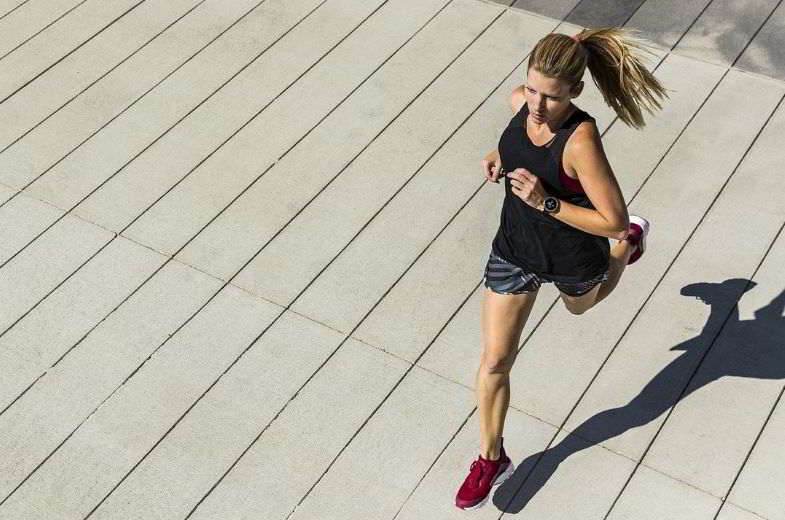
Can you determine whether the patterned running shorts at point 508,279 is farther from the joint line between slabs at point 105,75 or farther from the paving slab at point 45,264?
the joint line between slabs at point 105,75

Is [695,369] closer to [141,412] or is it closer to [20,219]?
[141,412]

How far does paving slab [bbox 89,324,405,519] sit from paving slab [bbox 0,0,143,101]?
2638 mm

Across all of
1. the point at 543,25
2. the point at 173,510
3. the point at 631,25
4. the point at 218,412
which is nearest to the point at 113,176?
the point at 218,412

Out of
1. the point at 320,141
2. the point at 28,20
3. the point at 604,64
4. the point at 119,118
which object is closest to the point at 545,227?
the point at 604,64

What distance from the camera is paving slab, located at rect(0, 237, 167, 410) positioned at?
203 inches

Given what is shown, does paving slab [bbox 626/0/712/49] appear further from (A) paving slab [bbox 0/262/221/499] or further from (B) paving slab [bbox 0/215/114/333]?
(B) paving slab [bbox 0/215/114/333]

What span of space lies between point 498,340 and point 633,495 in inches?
34.3

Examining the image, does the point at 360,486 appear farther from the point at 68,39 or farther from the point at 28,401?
the point at 68,39

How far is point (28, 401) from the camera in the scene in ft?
16.5

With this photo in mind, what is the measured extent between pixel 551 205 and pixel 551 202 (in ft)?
0.04

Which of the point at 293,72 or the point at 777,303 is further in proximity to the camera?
the point at 293,72

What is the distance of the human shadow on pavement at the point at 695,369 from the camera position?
→ 4.62 meters

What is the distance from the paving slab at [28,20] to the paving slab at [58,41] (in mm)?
63

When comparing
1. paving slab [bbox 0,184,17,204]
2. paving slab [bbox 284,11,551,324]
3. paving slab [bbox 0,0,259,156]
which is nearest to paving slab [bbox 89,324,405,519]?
paving slab [bbox 284,11,551,324]
